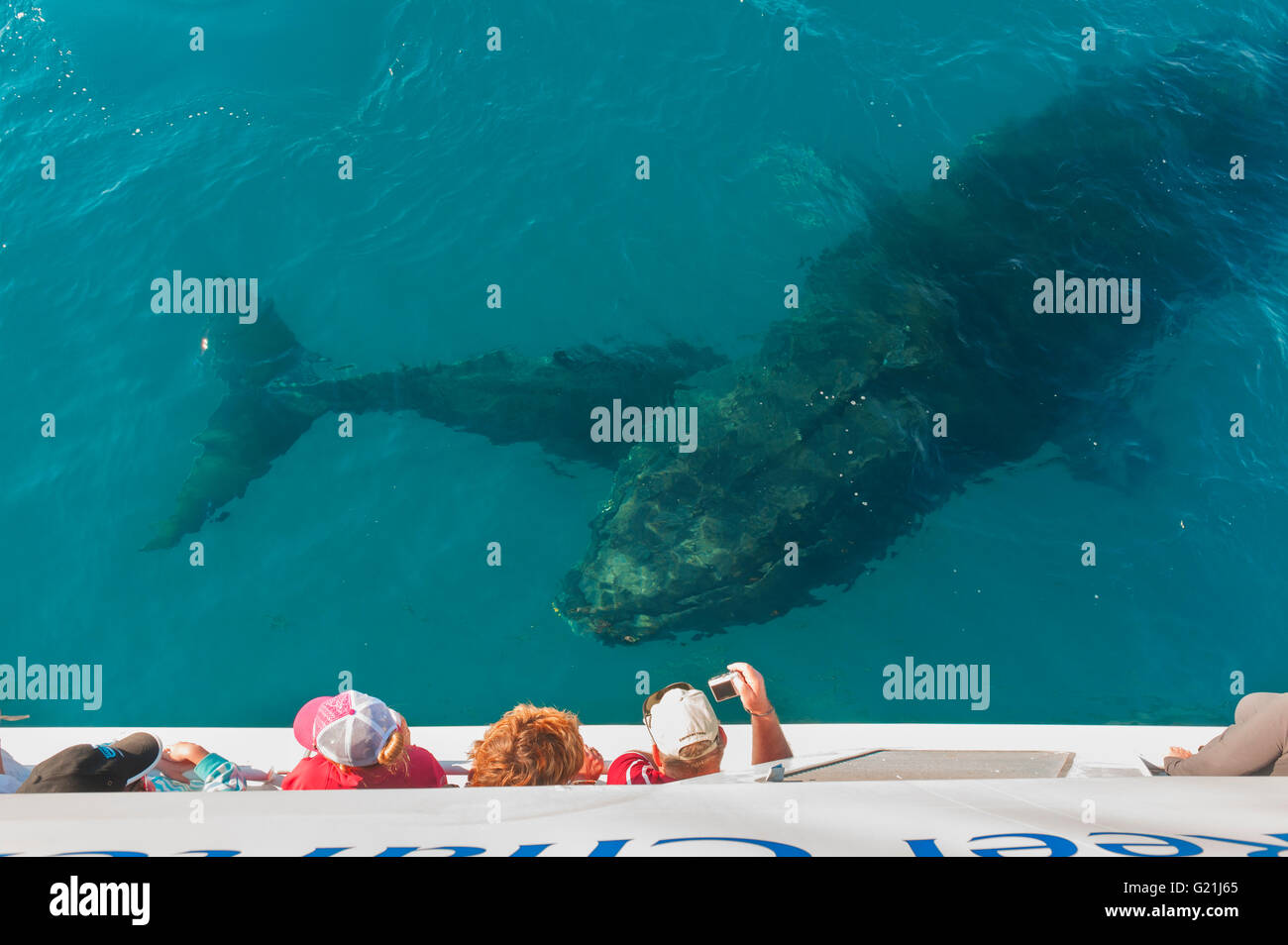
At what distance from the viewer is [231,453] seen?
12609mm

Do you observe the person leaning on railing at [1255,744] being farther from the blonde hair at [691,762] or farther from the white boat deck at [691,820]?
the blonde hair at [691,762]

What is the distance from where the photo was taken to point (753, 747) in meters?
7.61

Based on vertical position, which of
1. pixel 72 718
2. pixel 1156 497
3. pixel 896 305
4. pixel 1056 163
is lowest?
pixel 72 718

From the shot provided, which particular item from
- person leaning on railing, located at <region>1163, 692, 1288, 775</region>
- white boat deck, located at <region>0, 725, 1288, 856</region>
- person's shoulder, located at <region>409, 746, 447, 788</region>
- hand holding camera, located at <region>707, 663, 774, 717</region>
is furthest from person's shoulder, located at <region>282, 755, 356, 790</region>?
person leaning on railing, located at <region>1163, 692, 1288, 775</region>

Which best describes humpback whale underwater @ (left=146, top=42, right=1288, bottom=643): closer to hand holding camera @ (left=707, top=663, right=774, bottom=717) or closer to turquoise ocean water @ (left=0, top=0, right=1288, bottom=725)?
turquoise ocean water @ (left=0, top=0, right=1288, bottom=725)

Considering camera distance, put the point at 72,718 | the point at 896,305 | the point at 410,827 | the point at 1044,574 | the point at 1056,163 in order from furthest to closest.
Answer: the point at 1056,163 → the point at 896,305 → the point at 1044,574 → the point at 72,718 → the point at 410,827

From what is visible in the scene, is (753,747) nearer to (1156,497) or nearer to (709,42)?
(1156,497)

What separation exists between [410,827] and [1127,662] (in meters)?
9.85

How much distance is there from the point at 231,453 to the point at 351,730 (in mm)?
7240

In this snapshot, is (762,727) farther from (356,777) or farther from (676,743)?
(356,777)

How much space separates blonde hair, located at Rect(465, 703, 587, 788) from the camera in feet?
20.3

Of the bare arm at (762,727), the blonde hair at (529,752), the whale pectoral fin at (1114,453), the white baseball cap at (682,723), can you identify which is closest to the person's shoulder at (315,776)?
the blonde hair at (529,752)

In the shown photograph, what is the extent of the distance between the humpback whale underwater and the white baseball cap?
4.37 m
